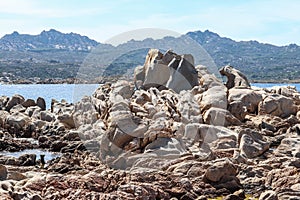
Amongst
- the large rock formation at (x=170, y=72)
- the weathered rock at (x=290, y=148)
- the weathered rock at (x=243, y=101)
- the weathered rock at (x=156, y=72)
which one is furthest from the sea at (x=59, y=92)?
the weathered rock at (x=290, y=148)

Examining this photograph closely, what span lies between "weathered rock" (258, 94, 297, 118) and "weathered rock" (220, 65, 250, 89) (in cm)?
550

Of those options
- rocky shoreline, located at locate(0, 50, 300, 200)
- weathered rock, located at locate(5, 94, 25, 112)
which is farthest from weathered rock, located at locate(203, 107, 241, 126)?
weathered rock, located at locate(5, 94, 25, 112)

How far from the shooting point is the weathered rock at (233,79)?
172ft

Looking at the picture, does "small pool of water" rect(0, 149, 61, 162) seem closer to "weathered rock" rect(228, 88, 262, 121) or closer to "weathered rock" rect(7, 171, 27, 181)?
"weathered rock" rect(7, 171, 27, 181)

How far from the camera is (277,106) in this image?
46250 mm

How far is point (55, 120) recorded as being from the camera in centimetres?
5081

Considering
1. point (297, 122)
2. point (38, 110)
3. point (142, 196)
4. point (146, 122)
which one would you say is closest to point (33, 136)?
point (38, 110)

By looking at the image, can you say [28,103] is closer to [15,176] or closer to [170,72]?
[170,72]

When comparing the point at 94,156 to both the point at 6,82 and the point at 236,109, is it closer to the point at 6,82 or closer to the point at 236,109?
the point at 236,109

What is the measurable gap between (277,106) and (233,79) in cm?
827

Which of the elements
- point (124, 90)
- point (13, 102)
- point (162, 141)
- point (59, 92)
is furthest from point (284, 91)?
point (59, 92)

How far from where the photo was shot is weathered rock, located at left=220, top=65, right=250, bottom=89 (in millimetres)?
52559

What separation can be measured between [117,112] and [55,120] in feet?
44.2

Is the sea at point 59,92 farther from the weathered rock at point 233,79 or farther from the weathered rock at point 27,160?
the weathered rock at point 27,160
